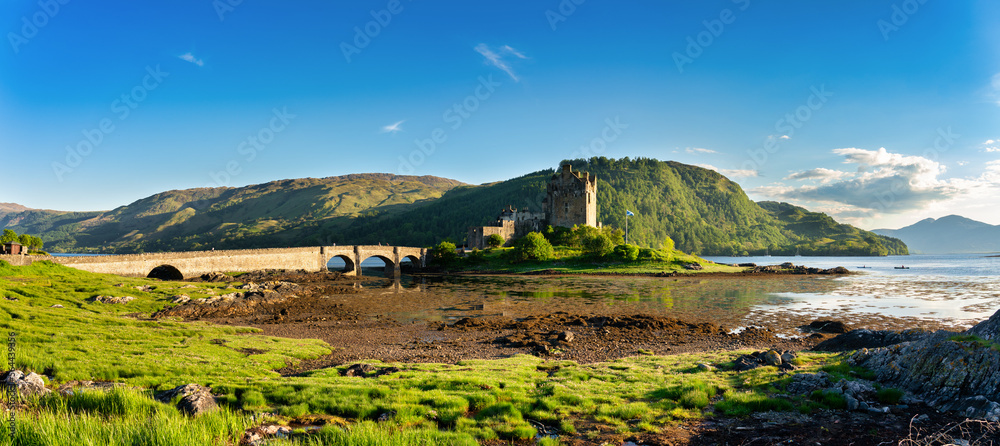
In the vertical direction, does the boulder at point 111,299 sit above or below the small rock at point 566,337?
above

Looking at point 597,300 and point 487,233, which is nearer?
point 597,300

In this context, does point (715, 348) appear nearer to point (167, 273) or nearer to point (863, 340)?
point (863, 340)

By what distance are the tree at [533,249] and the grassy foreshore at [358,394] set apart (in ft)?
237

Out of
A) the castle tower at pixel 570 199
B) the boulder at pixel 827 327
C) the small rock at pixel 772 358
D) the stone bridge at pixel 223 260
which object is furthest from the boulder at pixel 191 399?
the castle tower at pixel 570 199

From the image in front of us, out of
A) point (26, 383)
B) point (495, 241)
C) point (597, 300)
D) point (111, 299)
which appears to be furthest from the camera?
point (495, 241)

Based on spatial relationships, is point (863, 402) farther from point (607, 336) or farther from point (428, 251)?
point (428, 251)

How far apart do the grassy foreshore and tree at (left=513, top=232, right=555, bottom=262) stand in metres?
72.1

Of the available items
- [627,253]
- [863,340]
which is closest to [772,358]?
[863,340]

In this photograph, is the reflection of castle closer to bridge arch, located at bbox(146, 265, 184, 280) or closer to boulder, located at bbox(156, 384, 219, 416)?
bridge arch, located at bbox(146, 265, 184, 280)

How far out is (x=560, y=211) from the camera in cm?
11206

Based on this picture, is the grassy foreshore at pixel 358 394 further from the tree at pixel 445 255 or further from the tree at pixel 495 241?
the tree at pixel 495 241

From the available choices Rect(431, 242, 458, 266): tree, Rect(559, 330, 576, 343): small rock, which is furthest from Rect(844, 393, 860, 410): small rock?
Rect(431, 242, 458, 266): tree

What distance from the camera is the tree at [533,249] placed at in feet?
299

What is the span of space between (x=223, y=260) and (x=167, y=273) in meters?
6.92
